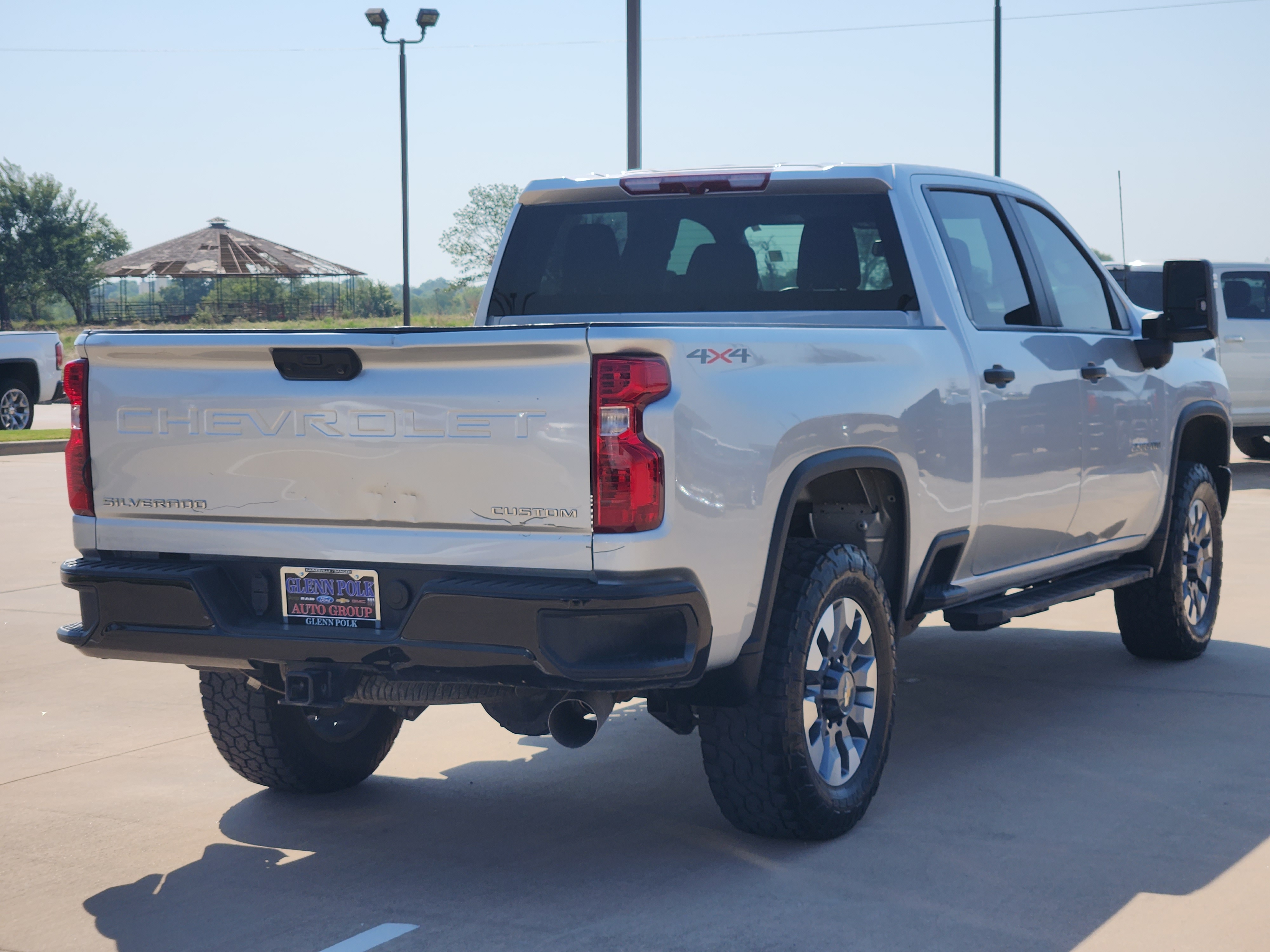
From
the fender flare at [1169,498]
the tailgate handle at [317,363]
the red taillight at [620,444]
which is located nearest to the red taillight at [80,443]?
the tailgate handle at [317,363]

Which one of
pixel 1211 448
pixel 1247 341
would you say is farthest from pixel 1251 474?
pixel 1211 448

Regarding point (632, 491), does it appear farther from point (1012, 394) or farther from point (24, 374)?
point (24, 374)

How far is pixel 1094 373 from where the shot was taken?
20.6 feet

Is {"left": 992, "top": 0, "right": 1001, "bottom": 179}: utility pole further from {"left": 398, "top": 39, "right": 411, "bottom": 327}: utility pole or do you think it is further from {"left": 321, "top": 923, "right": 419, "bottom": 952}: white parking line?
{"left": 321, "top": 923, "right": 419, "bottom": 952}: white parking line

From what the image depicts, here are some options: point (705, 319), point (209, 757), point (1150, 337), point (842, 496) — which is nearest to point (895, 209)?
point (705, 319)

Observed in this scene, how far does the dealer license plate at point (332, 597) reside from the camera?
417 cm

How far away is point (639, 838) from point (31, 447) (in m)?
17.6

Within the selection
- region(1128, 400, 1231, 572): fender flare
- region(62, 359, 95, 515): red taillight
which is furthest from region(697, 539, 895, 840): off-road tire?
region(1128, 400, 1231, 572): fender flare

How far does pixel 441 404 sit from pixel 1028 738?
3065 mm

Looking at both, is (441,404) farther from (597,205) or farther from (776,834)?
(597,205)

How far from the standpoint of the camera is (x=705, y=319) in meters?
5.83

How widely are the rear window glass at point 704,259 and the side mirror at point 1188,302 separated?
1.68 meters

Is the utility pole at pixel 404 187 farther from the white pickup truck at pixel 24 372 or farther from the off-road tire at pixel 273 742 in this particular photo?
the off-road tire at pixel 273 742

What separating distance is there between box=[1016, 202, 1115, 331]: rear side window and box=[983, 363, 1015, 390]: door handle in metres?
0.89
